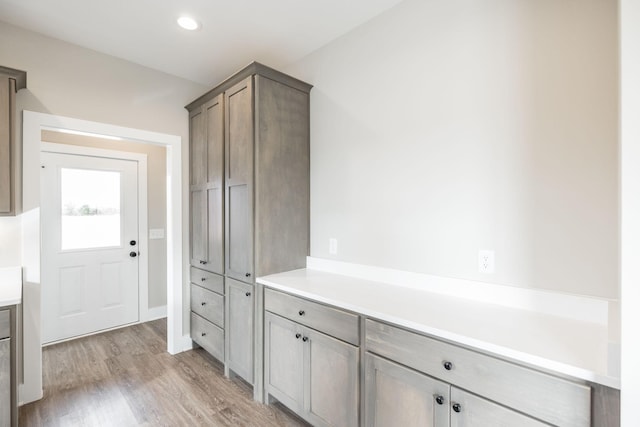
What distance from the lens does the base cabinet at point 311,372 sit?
1.60 metres

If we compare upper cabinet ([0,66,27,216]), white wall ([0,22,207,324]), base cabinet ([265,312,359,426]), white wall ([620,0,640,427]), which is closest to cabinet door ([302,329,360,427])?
base cabinet ([265,312,359,426])

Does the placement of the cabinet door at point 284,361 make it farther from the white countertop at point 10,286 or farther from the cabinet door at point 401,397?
the white countertop at point 10,286

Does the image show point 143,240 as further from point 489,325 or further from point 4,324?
point 489,325

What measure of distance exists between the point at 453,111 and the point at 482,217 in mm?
609

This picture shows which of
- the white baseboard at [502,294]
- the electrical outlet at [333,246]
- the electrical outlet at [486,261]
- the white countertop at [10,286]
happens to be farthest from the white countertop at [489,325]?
the white countertop at [10,286]

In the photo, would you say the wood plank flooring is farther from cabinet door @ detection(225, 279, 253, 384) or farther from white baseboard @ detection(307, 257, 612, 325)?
white baseboard @ detection(307, 257, 612, 325)

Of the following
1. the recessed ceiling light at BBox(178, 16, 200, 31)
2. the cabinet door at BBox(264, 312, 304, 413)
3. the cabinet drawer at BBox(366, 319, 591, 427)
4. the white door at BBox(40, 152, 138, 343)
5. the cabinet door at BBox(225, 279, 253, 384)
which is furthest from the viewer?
the white door at BBox(40, 152, 138, 343)

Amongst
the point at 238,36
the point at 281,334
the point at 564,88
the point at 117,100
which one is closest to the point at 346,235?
the point at 281,334

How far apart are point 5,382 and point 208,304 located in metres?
1.27

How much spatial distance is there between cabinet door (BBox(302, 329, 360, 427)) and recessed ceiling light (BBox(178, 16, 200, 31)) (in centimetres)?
219

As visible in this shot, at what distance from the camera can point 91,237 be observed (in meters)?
3.34

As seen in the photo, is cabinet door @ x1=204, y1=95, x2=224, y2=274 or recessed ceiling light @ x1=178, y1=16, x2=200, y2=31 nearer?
recessed ceiling light @ x1=178, y1=16, x2=200, y2=31

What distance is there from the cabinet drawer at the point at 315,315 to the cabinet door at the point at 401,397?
0.16 meters

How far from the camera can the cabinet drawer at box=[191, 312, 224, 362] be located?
2557 mm
